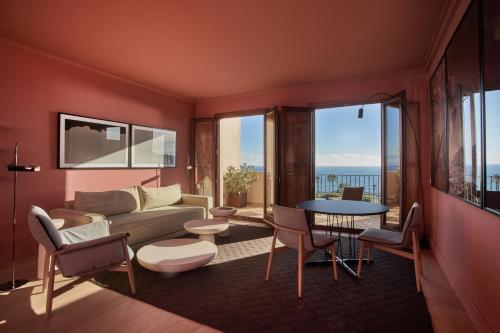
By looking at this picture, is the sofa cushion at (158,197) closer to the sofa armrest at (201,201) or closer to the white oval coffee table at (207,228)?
the sofa armrest at (201,201)

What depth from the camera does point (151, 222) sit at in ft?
11.9

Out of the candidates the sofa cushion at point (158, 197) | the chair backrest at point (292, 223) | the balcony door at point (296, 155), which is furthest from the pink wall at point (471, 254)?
the sofa cushion at point (158, 197)

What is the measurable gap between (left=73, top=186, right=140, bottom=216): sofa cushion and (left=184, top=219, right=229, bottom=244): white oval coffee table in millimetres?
1081

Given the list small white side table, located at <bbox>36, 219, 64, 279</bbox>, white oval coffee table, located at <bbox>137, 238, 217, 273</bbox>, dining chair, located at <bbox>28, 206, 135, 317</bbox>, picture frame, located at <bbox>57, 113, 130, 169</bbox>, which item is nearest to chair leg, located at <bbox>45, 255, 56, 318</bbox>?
dining chair, located at <bbox>28, 206, 135, 317</bbox>

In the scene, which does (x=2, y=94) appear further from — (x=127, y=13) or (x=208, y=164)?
(x=208, y=164)

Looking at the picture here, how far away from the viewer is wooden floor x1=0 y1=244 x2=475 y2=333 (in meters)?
1.91

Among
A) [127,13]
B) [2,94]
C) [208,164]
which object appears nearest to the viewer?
[127,13]

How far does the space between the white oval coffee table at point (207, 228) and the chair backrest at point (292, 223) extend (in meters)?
1.07

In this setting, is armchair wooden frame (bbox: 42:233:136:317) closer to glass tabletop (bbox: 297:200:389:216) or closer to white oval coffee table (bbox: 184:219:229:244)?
white oval coffee table (bbox: 184:219:229:244)

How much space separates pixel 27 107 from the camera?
11.0ft

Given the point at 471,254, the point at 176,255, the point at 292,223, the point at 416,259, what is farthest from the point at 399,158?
the point at 176,255

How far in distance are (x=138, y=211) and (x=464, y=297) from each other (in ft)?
13.4

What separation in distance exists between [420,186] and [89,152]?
512cm

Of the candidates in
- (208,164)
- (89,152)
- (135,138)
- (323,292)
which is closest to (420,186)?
(323,292)
